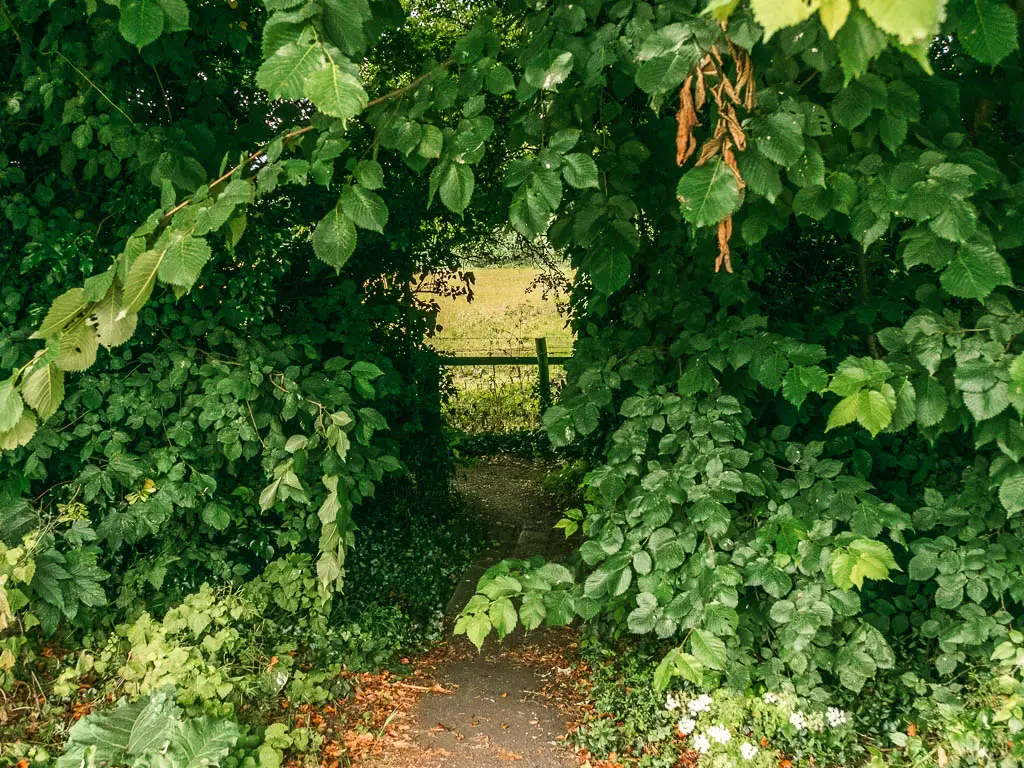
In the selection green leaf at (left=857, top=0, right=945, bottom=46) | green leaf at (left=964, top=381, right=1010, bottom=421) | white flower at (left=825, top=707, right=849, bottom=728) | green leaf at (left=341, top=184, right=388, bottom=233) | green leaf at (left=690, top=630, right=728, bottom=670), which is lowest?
white flower at (left=825, top=707, right=849, bottom=728)

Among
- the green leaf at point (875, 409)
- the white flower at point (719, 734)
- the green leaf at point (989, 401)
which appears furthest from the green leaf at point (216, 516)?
the green leaf at point (989, 401)

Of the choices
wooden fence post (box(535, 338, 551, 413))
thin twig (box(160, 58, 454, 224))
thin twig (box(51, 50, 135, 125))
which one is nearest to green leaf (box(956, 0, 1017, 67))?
thin twig (box(160, 58, 454, 224))

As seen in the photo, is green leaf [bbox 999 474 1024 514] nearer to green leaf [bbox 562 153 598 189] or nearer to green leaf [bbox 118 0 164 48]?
green leaf [bbox 562 153 598 189]

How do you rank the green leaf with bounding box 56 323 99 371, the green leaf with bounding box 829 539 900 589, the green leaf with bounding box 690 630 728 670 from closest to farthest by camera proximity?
1. the green leaf with bounding box 56 323 99 371
2. the green leaf with bounding box 829 539 900 589
3. the green leaf with bounding box 690 630 728 670

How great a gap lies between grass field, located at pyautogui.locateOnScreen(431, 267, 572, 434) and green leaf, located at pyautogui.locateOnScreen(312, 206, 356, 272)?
6.54 m

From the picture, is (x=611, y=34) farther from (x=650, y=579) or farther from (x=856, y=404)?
(x=650, y=579)

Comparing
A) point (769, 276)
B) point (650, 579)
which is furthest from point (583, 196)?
point (769, 276)

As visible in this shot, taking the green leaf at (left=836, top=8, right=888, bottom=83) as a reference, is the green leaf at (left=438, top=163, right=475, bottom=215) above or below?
below

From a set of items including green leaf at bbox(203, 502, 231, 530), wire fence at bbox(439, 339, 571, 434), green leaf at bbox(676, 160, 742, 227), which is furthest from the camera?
wire fence at bbox(439, 339, 571, 434)

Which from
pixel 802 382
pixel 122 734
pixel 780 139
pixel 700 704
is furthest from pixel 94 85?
pixel 700 704

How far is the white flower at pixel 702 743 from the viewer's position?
113 inches

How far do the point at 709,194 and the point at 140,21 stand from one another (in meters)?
1.52

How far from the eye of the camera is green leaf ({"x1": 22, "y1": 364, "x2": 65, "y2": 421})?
5.84ft

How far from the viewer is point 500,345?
1023 cm
